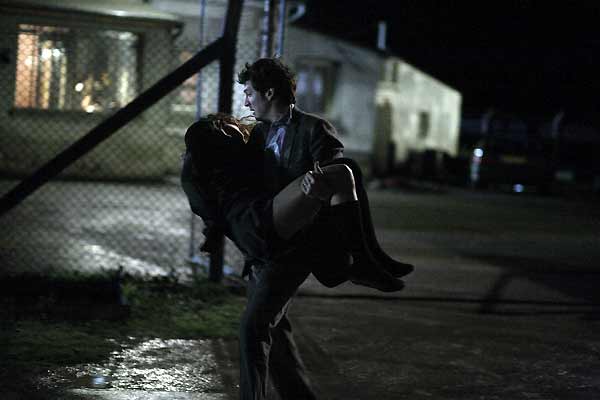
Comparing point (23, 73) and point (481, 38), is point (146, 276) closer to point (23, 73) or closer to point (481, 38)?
point (23, 73)

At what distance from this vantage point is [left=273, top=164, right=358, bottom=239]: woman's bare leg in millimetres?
3127

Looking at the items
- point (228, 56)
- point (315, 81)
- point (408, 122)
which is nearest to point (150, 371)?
point (228, 56)

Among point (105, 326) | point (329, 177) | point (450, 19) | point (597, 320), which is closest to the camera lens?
point (329, 177)

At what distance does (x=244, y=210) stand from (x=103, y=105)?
1585 cm

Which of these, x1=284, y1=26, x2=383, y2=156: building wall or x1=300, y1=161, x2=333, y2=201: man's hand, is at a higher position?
x1=284, y1=26, x2=383, y2=156: building wall

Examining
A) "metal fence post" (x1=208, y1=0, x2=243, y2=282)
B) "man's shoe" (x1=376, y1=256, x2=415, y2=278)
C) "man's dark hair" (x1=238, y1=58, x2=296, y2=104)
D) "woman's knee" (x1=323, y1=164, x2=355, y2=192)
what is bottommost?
"man's shoe" (x1=376, y1=256, x2=415, y2=278)

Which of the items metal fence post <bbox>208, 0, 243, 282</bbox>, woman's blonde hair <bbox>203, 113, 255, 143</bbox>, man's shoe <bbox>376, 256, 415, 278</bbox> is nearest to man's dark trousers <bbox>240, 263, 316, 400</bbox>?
man's shoe <bbox>376, 256, 415, 278</bbox>

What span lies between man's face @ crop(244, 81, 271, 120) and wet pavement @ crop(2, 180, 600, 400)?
1.71 meters

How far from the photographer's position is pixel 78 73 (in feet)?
59.1

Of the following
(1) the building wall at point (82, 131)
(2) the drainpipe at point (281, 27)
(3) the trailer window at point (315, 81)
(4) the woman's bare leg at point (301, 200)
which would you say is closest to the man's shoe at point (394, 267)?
(4) the woman's bare leg at point (301, 200)

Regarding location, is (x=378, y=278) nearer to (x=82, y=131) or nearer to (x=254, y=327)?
(x=254, y=327)

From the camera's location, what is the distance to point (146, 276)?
741 centimetres

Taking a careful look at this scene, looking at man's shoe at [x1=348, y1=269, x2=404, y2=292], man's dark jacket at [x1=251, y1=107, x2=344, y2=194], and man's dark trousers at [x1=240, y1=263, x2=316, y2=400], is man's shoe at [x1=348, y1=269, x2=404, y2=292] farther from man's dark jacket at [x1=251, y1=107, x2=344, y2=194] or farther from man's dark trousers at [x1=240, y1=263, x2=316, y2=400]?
man's dark jacket at [x1=251, y1=107, x2=344, y2=194]

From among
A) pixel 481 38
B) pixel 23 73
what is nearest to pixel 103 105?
pixel 23 73
